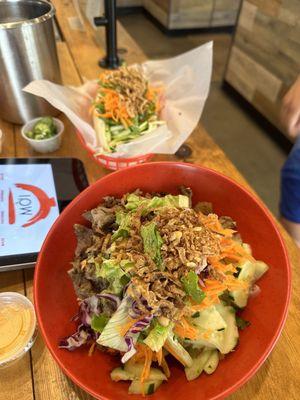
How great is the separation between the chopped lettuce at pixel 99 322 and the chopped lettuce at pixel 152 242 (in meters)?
0.13

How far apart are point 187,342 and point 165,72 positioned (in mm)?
905

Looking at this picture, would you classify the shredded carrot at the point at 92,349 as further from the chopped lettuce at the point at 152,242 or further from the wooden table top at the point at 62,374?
the chopped lettuce at the point at 152,242

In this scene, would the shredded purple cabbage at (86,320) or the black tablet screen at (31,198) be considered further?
the black tablet screen at (31,198)

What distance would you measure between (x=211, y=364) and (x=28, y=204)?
55cm

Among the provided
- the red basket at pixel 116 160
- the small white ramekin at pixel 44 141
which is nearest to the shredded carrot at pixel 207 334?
the red basket at pixel 116 160

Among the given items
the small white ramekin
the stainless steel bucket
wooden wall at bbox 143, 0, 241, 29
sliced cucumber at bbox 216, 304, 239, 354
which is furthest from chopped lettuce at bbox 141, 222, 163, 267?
wooden wall at bbox 143, 0, 241, 29

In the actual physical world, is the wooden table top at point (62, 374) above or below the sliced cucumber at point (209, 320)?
below

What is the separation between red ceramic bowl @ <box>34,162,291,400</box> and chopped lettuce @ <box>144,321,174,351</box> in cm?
8

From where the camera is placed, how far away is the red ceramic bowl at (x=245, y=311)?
0.51 metres

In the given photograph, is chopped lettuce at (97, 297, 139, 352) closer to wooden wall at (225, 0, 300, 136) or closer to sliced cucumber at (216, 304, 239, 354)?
sliced cucumber at (216, 304, 239, 354)

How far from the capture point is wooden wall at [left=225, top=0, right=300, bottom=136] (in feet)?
7.36

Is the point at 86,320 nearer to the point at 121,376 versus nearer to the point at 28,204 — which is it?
the point at 121,376

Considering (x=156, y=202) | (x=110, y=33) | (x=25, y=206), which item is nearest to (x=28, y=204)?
(x=25, y=206)

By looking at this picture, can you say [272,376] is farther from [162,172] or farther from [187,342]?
[162,172]
